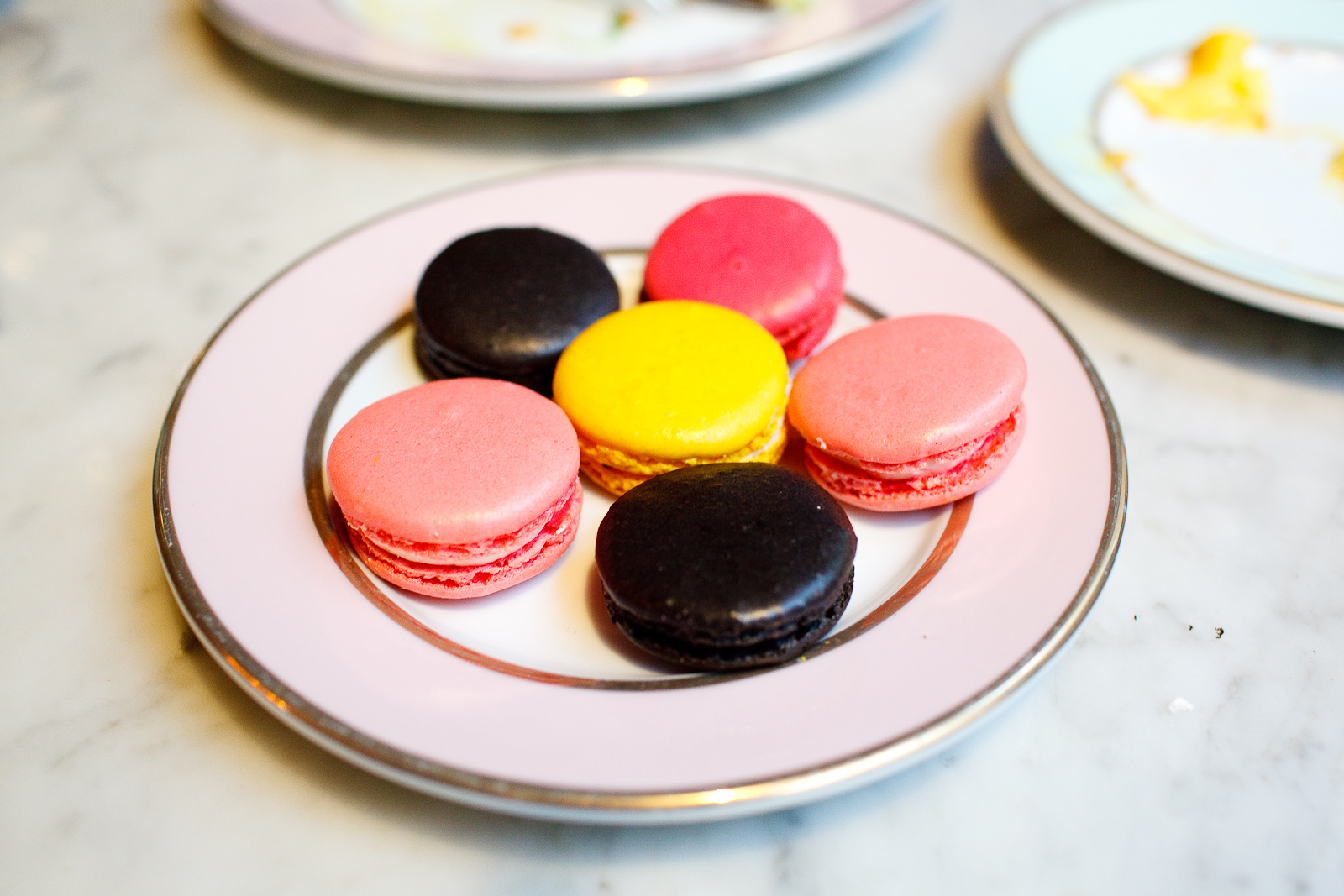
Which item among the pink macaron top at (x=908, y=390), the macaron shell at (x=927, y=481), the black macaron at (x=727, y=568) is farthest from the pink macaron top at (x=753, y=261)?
the black macaron at (x=727, y=568)

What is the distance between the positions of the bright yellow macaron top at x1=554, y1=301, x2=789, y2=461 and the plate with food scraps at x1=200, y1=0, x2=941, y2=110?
27.1 inches

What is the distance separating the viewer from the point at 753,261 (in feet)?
4.51

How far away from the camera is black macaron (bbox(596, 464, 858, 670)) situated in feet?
3.17

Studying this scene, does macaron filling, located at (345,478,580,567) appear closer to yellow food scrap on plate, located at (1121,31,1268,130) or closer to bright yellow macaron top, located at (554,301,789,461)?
bright yellow macaron top, located at (554,301,789,461)

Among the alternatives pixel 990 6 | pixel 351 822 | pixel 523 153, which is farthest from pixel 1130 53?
pixel 351 822

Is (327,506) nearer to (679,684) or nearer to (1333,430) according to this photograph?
(679,684)

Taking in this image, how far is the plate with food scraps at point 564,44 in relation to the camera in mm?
1773

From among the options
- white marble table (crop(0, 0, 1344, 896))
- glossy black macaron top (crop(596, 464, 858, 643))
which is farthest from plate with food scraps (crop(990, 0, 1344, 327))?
glossy black macaron top (crop(596, 464, 858, 643))

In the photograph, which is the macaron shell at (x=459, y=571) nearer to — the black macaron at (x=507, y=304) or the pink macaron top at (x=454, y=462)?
the pink macaron top at (x=454, y=462)

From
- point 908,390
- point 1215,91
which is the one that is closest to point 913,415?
point 908,390

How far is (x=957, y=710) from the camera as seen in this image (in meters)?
0.90

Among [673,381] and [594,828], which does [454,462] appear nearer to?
Answer: [673,381]

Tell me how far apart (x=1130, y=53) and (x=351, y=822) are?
1.99m

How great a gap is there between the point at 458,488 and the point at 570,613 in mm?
197
